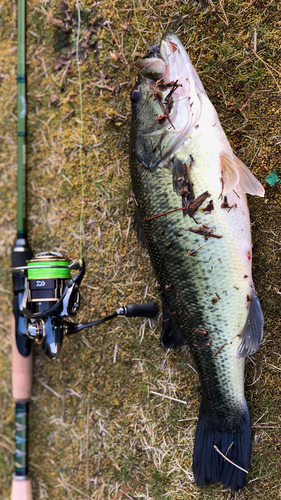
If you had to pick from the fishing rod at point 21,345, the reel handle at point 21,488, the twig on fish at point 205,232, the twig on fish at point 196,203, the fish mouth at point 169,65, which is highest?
the fish mouth at point 169,65

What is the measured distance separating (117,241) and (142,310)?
459 mm

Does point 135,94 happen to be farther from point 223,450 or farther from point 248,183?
point 223,450

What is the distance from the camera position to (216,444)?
188 cm

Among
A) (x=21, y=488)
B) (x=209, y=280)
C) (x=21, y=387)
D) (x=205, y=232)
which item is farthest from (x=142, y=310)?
(x=21, y=488)

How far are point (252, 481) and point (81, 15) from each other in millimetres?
2766

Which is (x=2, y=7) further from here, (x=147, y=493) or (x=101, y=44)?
(x=147, y=493)

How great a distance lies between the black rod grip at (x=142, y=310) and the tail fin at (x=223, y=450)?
1.81 ft

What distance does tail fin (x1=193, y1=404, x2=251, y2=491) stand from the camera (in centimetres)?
185

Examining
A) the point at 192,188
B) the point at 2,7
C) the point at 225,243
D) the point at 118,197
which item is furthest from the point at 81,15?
the point at 225,243

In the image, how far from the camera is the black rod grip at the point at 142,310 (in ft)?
6.95

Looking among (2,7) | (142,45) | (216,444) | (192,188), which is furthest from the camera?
(2,7)

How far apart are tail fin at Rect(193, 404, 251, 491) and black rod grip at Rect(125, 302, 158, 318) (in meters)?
0.55

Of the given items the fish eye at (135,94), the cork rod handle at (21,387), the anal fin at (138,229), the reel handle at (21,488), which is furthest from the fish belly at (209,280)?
the reel handle at (21,488)

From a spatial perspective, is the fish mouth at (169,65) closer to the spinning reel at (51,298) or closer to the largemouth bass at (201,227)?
the largemouth bass at (201,227)
